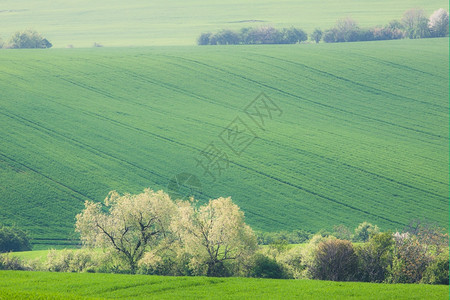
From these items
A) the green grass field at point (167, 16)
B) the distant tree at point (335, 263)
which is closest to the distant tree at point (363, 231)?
the distant tree at point (335, 263)

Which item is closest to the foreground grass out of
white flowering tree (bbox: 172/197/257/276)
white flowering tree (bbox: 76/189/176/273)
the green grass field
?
white flowering tree (bbox: 172/197/257/276)

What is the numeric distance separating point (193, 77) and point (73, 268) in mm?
53764

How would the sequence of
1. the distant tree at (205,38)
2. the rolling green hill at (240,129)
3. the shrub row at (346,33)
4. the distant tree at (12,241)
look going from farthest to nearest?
the distant tree at (205,38)
the shrub row at (346,33)
the rolling green hill at (240,129)
the distant tree at (12,241)

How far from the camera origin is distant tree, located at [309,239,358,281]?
3316 centimetres

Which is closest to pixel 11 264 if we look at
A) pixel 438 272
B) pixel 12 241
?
pixel 12 241

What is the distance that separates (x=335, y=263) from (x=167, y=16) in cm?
14949

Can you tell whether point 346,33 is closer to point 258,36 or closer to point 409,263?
point 258,36

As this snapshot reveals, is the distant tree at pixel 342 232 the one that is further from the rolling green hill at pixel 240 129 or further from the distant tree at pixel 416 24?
the distant tree at pixel 416 24

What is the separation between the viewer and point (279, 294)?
26531 millimetres

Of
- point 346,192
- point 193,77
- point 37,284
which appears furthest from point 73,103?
point 37,284

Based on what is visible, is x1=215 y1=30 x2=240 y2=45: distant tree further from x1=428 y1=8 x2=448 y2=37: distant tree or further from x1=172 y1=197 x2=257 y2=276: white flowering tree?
x1=172 y1=197 x2=257 y2=276: white flowering tree

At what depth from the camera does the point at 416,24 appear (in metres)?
119

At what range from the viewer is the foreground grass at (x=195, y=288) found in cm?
2620

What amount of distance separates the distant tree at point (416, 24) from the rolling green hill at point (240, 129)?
1695 cm
